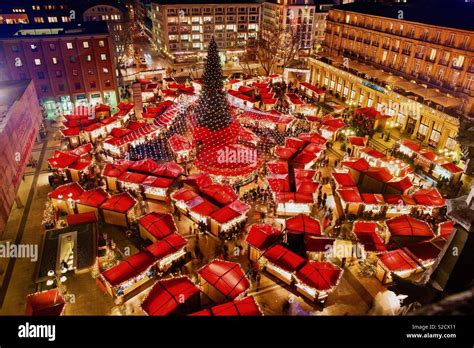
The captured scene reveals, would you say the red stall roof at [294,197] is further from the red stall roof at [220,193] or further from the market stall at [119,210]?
the market stall at [119,210]

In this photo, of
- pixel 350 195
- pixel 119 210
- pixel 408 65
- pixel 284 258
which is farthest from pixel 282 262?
pixel 408 65

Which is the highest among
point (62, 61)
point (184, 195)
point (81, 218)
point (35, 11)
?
point (35, 11)

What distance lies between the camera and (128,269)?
22.6 meters

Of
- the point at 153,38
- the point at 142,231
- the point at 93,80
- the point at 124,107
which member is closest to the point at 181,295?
the point at 142,231

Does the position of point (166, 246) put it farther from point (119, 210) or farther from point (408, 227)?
point (408, 227)

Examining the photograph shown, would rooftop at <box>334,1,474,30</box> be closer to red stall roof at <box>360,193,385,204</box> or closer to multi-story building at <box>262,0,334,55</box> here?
multi-story building at <box>262,0,334,55</box>

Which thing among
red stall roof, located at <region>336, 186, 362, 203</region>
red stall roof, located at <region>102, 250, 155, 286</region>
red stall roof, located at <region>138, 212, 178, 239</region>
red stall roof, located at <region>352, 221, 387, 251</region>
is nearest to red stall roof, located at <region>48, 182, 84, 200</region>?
red stall roof, located at <region>138, 212, 178, 239</region>

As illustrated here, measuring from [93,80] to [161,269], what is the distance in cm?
4133

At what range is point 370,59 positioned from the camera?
57844 mm

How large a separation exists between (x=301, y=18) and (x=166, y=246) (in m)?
83.6

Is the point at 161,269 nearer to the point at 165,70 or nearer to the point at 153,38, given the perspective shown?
the point at 165,70

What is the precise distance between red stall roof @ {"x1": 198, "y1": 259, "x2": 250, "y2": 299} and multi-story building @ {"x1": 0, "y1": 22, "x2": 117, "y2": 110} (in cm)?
4365

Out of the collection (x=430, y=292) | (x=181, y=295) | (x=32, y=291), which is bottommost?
(x=32, y=291)

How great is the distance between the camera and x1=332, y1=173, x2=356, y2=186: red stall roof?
107ft
